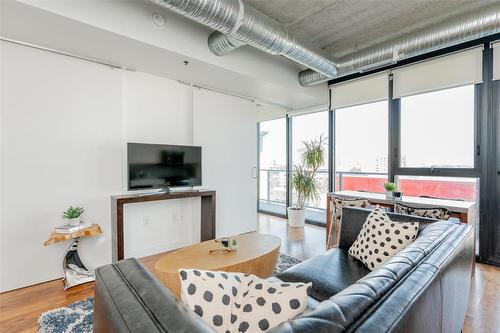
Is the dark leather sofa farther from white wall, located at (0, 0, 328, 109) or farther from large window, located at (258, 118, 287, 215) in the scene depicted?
large window, located at (258, 118, 287, 215)

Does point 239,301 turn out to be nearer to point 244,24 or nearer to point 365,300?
point 365,300

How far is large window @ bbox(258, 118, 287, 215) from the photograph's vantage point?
6.12 m

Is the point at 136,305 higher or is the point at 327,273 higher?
the point at 136,305

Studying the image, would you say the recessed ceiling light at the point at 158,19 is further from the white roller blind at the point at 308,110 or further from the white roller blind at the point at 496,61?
Answer: the white roller blind at the point at 496,61

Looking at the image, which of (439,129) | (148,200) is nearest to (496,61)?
(439,129)

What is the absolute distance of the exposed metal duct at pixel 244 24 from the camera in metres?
2.09

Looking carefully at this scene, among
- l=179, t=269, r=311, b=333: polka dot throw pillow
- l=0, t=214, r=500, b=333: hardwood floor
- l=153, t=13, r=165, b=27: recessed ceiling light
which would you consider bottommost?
l=0, t=214, r=500, b=333: hardwood floor

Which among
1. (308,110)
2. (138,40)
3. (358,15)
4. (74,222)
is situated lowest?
(74,222)

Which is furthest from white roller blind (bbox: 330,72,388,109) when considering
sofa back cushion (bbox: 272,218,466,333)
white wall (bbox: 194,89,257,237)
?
sofa back cushion (bbox: 272,218,466,333)

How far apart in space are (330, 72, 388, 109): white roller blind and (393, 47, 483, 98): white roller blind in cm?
20

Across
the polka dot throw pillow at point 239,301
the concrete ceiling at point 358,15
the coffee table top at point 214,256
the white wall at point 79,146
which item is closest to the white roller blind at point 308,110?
the concrete ceiling at point 358,15

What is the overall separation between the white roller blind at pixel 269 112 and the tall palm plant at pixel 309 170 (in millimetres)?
1091

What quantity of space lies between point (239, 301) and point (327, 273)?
116 centimetres

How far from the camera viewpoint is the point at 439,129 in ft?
12.0
